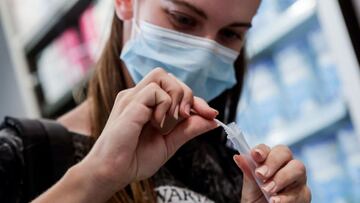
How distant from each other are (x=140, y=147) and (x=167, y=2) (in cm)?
41

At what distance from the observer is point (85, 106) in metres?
1.24

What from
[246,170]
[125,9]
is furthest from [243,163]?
[125,9]

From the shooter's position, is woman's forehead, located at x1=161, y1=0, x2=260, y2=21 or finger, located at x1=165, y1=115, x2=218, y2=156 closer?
finger, located at x1=165, y1=115, x2=218, y2=156

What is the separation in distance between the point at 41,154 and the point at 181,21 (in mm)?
383

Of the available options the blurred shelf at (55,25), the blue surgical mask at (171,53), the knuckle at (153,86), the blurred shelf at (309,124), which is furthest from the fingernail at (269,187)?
the blurred shelf at (55,25)

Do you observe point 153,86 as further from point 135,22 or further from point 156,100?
point 135,22

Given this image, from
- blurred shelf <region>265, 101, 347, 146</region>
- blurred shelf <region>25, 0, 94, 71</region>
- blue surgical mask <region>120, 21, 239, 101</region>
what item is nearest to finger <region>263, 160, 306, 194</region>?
blue surgical mask <region>120, 21, 239, 101</region>

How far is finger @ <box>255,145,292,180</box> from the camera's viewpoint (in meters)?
0.88

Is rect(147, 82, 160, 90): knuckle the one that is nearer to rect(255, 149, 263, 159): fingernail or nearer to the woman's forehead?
rect(255, 149, 263, 159): fingernail

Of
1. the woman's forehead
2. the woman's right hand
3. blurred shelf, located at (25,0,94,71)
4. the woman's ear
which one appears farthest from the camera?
blurred shelf, located at (25,0,94,71)

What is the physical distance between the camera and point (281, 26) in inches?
68.2

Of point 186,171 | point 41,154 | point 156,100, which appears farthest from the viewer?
point 186,171

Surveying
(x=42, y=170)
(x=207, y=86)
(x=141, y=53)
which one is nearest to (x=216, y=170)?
(x=207, y=86)

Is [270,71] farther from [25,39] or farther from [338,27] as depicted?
[25,39]
